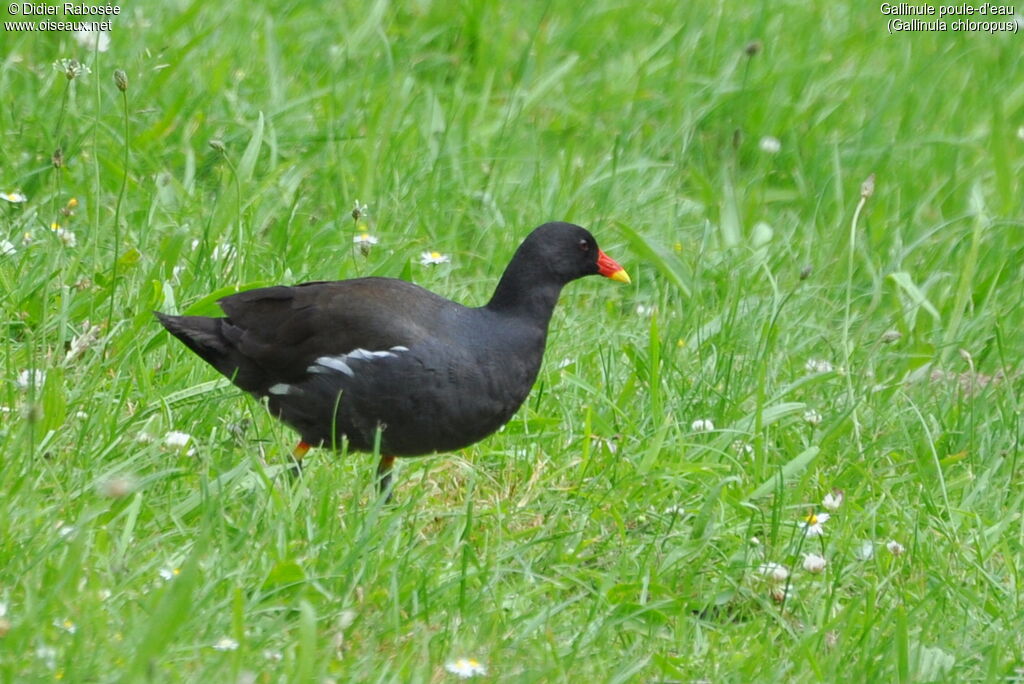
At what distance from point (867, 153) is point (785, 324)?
1.96 m

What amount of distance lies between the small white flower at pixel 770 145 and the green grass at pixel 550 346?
0.22 ft

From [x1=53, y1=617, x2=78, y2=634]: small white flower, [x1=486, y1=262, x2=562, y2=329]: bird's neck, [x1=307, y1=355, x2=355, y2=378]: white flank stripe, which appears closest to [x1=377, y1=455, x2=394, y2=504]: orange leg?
[x1=307, y1=355, x2=355, y2=378]: white flank stripe

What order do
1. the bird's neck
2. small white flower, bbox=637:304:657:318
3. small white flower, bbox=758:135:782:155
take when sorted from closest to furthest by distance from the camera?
the bird's neck, small white flower, bbox=637:304:657:318, small white flower, bbox=758:135:782:155

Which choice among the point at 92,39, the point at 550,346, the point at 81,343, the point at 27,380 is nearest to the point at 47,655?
the point at 27,380

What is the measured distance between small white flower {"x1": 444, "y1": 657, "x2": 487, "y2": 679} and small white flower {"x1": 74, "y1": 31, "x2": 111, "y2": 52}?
2.91 metres

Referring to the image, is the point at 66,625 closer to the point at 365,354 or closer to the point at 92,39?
the point at 365,354

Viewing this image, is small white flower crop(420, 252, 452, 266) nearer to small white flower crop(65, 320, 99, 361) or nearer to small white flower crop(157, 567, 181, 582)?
small white flower crop(65, 320, 99, 361)

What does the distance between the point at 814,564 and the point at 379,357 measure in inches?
53.0

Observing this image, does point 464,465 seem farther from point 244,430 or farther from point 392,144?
point 392,144

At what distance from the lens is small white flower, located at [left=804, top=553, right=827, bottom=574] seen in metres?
4.06

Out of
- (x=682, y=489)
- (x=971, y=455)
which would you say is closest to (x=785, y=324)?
(x=971, y=455)

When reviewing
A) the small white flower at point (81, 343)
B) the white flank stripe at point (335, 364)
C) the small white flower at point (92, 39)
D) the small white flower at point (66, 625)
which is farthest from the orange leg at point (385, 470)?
the small white flower at point (92, 39)

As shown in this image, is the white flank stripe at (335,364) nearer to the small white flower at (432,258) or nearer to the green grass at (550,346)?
the green grass at (550,346)

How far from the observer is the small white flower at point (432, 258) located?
18.1ft
